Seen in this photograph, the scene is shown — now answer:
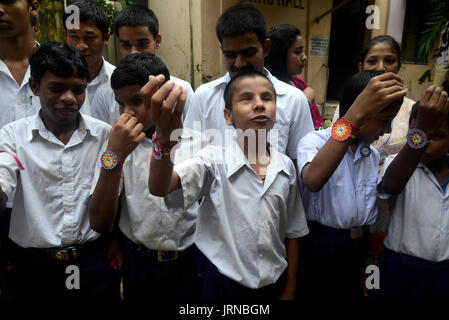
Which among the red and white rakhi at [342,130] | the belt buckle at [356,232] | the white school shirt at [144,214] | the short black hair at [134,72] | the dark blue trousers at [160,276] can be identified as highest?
the short black hair at [134,72]

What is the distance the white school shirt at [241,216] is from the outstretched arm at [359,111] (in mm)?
154

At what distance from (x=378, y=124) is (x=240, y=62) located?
973 mm

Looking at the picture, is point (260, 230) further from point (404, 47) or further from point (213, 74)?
point (404, 47)

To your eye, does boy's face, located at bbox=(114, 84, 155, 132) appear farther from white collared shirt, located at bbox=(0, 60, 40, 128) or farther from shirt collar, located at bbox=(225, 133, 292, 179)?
white collared shirt, located at bbox=(0, 60, 40, 128)

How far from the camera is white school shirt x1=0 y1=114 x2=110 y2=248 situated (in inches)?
64.3

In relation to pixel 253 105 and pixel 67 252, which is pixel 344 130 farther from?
pixel 67 252

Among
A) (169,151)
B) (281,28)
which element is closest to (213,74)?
(281,28)

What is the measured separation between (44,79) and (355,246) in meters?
1.88

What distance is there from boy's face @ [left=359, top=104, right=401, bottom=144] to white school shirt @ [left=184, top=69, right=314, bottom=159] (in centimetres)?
53

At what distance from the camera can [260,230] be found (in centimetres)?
153

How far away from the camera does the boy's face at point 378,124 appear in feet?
5.37

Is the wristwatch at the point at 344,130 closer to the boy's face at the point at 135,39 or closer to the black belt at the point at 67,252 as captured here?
the black belt at the point at 67,252

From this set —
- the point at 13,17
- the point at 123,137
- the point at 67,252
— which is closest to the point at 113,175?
the point at 123,137

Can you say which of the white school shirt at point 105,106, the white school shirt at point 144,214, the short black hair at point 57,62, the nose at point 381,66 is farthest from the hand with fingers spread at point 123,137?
the nose at point 381,66
